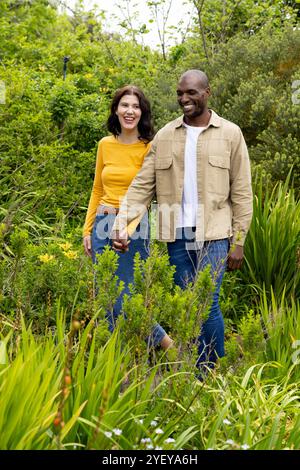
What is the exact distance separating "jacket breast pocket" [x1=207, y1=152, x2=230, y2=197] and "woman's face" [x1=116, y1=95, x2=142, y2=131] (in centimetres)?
64

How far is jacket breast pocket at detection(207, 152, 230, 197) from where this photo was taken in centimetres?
476

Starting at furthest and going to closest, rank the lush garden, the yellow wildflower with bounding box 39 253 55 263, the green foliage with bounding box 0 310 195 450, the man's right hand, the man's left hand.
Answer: the yellow wildflower with bounding box 39 253 55 263
the man's left hand
the man's right hand
the lush garden
the green foliage with bounding box 0 310 195 450

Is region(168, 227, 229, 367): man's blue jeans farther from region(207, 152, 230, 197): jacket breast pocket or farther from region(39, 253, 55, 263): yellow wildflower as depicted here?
region(39, 253, 55, 263): yellow wildflower

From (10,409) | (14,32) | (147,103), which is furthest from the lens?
(14,32)

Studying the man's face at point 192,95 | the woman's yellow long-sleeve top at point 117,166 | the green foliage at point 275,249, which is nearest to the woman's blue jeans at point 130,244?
the woman's yellow long-sleeve top at point 117,166

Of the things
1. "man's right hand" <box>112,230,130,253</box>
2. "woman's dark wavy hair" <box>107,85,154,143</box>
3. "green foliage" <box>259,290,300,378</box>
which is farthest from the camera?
"woman's dark wavy hair" <box>107,85,154,143</box>

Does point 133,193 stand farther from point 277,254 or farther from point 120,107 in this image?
point 277,254

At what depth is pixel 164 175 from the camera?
4875 millimetres

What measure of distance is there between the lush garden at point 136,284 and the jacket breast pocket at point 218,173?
0.52 meters

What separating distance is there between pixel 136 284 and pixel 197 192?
1.12 metres

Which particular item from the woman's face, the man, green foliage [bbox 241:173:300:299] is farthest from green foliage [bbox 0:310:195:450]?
green foliage [bbox 241:173:300:299]
